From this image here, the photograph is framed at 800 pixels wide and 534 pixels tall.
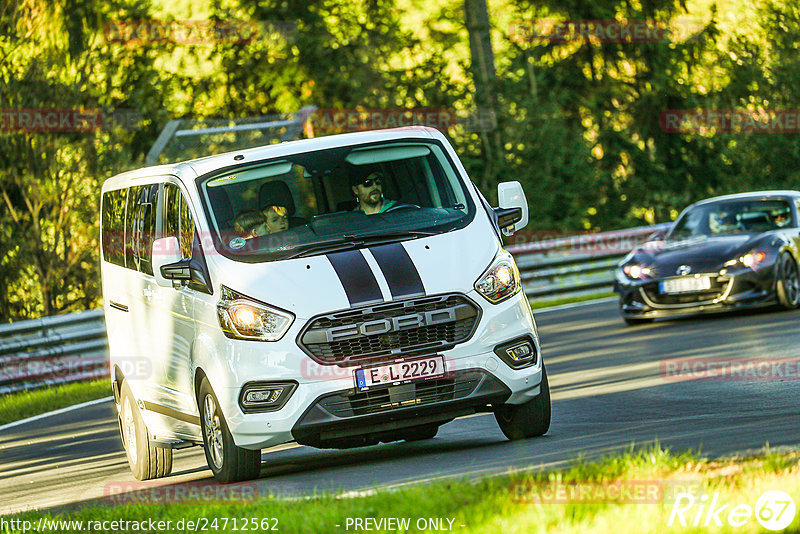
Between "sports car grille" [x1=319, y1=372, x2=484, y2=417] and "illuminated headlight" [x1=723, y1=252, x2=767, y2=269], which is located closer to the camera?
"sports car grille" [x1=319, y1=372, x2=484, y2=417]

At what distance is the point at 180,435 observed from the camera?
32.4 feet

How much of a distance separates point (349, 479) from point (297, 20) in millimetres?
28405

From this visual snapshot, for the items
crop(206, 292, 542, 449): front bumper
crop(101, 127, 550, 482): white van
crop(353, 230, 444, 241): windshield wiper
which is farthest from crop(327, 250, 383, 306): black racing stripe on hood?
crop(206, 292, 542, 449): front bumper

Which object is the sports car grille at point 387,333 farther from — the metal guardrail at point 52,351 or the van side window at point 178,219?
the metal guardrail at point 52,351

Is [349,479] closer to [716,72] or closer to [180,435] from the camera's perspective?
[180,435]

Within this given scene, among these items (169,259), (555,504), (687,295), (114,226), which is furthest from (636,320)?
(555,504)

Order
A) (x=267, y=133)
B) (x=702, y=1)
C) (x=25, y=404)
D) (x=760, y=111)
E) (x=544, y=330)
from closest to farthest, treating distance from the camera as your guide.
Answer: (x=25, y=404) < (x=544, y=330) < (x=267, y=133) < (x=760, y=111) < (x=702, y=1)

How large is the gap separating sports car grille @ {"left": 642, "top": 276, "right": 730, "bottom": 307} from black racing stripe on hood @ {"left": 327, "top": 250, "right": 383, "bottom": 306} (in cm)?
873

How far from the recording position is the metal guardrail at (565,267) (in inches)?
1016

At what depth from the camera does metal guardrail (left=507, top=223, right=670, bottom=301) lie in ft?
84.7

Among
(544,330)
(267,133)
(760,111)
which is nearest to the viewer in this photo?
(544,330)

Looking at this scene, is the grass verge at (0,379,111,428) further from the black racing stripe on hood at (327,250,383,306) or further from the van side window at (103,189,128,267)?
the black racing stripe on hood at (327,250,383,306)

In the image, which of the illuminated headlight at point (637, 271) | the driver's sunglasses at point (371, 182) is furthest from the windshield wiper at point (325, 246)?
the illuminated headlight at point (637, 271)

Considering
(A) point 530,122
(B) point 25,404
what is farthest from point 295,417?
(A) point 530,122
